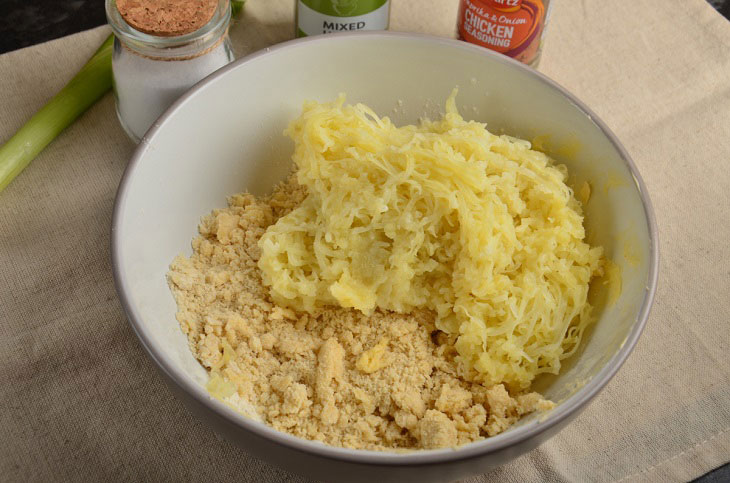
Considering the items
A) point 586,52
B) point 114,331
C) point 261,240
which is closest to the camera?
point 261,240

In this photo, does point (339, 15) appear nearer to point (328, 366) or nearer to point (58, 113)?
point (58, 113)

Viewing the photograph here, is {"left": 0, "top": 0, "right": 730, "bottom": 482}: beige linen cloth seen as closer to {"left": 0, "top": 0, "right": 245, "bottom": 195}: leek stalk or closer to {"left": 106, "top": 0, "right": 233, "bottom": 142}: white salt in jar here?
{"left": 0, "top": 0, "right": 245, "bottom": 195}: leek stalk

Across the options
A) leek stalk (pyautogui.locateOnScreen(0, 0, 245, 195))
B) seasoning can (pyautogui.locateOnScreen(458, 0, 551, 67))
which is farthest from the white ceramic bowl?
leek stalk (pyautogui.locateOnScreen(0, 0, 245, 195))

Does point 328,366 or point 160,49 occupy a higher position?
point 160,49

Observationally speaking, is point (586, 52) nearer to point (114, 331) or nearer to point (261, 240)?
point (261, 240)

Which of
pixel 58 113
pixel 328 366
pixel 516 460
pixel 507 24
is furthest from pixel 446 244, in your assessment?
pixel 58 113

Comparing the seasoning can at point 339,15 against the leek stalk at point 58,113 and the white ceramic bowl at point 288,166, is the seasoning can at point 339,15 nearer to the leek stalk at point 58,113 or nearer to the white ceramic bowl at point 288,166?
the white ceramic bowl at point 288,166

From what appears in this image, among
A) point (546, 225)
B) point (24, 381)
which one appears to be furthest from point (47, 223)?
point (546, 225)
